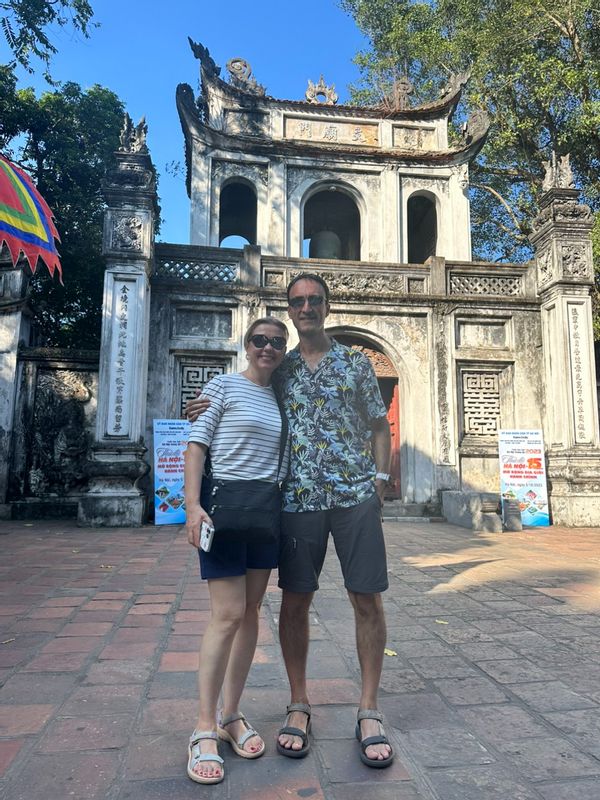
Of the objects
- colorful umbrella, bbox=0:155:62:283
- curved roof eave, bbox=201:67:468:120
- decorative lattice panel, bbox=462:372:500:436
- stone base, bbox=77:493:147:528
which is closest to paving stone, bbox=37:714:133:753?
colorful umbrella, bbox=0:155:62:283

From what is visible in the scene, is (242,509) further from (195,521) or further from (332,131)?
(332,131)

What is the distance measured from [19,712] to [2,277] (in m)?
8.97

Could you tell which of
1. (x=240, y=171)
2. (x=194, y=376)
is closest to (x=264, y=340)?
(x=194, y=376)

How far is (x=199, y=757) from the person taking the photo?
6.02 ft

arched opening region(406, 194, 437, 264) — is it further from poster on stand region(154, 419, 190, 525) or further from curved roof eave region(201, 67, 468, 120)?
poster on stand region(154, 419, 190, 525)

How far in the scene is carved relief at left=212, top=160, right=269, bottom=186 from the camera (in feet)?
38.2

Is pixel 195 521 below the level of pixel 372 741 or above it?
above

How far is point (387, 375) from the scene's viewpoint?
10297mm

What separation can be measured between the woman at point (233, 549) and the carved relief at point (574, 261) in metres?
9.05

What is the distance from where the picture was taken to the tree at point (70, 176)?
42.8 feet

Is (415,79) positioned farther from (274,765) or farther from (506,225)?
(274,765)

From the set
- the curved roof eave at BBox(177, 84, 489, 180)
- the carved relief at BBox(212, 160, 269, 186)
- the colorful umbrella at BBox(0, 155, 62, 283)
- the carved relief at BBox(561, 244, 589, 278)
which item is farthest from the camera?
the carved relief at BBox(212, 160, 269, 186)

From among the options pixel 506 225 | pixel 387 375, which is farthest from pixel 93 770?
pixel 506 225

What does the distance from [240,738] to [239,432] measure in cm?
109
